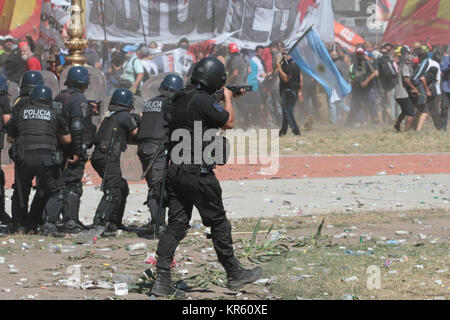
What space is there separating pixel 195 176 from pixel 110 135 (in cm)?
322

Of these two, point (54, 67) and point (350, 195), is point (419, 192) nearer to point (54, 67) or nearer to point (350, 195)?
point (350, 195)

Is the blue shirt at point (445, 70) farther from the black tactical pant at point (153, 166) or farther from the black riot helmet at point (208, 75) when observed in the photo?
the black riot helmet at point (208, 75)

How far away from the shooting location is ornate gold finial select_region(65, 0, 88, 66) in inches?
658

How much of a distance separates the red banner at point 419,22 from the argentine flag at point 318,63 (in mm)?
3434

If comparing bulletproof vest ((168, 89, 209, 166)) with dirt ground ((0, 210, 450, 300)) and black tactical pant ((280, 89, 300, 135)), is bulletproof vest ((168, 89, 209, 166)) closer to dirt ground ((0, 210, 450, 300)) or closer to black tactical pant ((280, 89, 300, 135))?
dirt ground ((0, 210, 450, 300))

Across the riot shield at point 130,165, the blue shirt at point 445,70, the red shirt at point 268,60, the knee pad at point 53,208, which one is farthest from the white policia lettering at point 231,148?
the blue shirt at point 445,70

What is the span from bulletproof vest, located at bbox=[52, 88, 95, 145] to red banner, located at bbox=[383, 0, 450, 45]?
16.5 metres

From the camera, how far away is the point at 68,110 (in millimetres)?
10141

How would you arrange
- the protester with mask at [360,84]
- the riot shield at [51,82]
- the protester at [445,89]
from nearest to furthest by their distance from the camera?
the riot shield at [51,82] < the protester at [445,89] < the protester with mask at [360,84]

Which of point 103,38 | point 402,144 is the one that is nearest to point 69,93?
point 402,144

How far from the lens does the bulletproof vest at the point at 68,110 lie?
10102mm

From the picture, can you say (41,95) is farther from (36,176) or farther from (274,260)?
(274,260)

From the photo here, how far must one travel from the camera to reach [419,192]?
12.9 metres

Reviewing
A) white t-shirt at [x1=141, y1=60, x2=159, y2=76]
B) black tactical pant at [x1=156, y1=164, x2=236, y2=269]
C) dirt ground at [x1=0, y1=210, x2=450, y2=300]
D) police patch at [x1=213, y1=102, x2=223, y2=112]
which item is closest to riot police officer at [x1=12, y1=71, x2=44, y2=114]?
dirt ground at [x1=0, y1=210, x2=450, y2=300]
